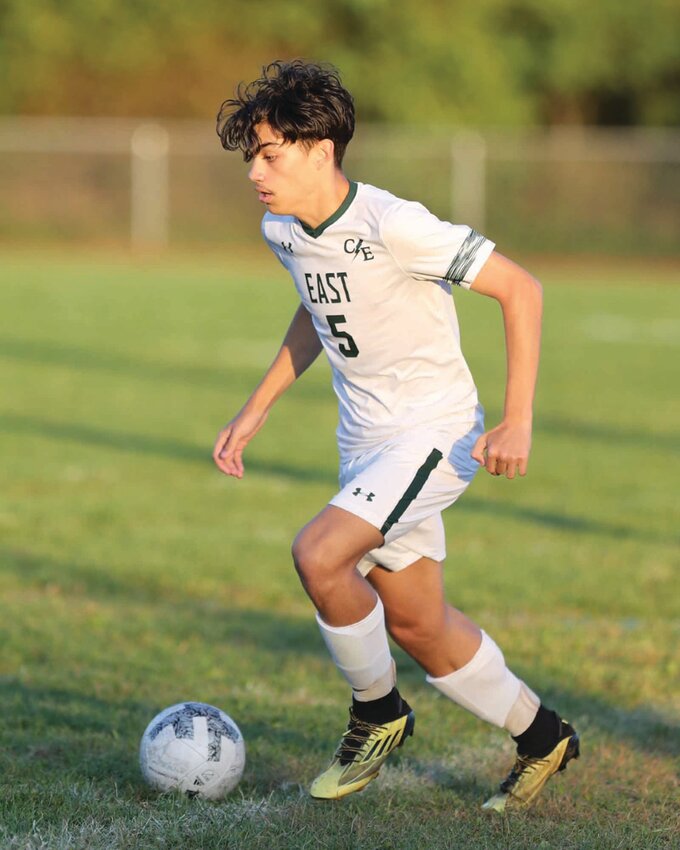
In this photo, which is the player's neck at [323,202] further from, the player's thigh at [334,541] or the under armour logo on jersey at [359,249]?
the player's thigh at [334,541]

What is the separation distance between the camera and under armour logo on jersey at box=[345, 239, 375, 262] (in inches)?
149

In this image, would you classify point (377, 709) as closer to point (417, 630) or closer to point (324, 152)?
point (417, 630)

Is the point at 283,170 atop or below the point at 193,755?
atop

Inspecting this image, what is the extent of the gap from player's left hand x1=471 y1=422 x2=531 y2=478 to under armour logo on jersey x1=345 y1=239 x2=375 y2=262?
23.0 inches

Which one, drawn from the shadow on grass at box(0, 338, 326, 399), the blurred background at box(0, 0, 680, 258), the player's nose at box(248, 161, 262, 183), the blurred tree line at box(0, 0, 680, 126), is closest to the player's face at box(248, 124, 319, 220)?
the player's nose at box(248, 161, 262, 183)

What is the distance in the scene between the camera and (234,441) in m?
4.16

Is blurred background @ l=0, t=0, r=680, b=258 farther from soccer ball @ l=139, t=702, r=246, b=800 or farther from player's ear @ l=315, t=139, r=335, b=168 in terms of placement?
soccer ball @ l=139, t=702, r=246, b=800

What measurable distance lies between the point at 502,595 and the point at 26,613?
6.76ft

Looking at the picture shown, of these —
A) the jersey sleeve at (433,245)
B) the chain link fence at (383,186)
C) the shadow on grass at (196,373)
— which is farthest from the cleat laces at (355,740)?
the chain link fence at (383,186)

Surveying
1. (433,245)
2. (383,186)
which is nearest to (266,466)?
(433,245)

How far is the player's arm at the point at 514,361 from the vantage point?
3.56 metres

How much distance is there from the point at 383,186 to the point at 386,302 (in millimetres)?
26549

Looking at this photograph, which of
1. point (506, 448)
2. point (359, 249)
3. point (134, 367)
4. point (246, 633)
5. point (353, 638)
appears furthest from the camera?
point (134, 367)

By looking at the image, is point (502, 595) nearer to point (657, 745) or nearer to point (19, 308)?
point (657, 745)
